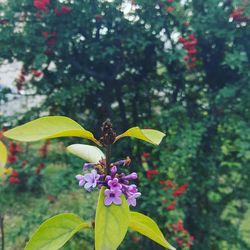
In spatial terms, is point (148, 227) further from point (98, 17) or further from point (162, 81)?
point (162, 81)

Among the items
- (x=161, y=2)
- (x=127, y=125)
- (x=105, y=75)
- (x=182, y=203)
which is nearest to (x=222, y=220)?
(x=182, y=203)

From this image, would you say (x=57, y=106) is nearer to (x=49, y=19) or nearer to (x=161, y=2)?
(x=49, y=19)

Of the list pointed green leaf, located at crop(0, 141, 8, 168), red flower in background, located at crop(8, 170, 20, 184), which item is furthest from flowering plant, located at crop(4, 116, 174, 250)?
red flower in background, located at crop(8, 170, 20, 184)

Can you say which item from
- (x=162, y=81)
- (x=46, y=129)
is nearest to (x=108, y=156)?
(x=46, y=129)

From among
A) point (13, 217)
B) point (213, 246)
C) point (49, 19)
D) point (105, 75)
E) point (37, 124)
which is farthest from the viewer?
point (13, 217)

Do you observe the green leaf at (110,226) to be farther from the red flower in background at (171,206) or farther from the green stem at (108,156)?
the red flower in background at (171,206)

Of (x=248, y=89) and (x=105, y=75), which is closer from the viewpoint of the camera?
(x=248, y=89)
